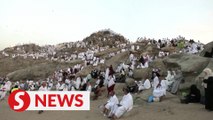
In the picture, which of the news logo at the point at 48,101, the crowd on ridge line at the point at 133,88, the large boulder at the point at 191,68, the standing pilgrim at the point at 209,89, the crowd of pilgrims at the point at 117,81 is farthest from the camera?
the large boulder at the point at 191,68

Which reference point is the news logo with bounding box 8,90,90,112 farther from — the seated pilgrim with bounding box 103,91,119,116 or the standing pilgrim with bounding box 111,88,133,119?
the standing pilgrim with bounding box 111,88,133,119

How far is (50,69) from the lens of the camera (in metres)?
38.3

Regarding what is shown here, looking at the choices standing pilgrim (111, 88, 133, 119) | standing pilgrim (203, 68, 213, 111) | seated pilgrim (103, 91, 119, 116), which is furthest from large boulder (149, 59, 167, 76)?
standing pilgrim (203, 68, 213, 111)

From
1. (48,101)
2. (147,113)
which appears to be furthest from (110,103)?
(48,101)

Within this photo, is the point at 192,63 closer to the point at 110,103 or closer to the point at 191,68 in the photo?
the point at 191,68

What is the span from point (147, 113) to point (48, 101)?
18.3 feet

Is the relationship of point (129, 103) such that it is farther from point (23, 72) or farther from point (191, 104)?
point (23, 72)

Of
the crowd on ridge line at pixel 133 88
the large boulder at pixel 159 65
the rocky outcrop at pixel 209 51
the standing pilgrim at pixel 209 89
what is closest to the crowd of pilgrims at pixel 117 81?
the crowd on ridge line at pixel 133 88

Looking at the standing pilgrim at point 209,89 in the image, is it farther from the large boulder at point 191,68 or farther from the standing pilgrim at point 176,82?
the standing pilgrim at point 176,82

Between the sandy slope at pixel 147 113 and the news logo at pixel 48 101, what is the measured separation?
0.98 ft

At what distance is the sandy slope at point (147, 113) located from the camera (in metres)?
11.3

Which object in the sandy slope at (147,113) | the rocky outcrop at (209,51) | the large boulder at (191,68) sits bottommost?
the sandy slope at (147,113)

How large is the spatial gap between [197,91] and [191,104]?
2.28ft

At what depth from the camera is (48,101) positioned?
15.7 meters
